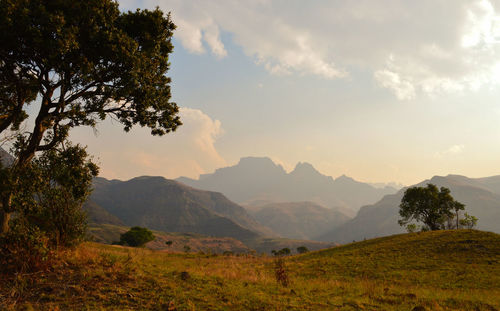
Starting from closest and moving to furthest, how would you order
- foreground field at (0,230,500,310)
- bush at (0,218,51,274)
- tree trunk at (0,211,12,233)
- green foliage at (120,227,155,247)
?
foreground field at (0,230,500,310) → bush at (0,218,51,274) → tree trunk at (0,211,12,233) → green foliage at (120,227,155,247)

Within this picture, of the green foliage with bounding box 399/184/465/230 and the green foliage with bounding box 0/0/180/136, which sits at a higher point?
the green foliage with bounding box 0/0/180/136

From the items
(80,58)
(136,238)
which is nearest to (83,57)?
(80,58)

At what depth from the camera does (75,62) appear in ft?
43.4

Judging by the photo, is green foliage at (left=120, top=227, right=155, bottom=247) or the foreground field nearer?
the foreground field

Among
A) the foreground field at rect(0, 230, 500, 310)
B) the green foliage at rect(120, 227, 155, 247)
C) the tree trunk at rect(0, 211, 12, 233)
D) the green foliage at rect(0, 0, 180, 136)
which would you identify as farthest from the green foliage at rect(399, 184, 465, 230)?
the green foliage at rect(120, 227, 155, 247)

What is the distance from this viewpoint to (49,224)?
12234 millimetres

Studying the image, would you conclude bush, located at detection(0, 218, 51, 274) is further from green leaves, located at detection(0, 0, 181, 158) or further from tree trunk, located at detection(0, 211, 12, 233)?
green leaves, located at detection(0, 0, 181, 158)

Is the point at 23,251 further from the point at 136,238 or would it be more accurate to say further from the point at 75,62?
the point at 136,238

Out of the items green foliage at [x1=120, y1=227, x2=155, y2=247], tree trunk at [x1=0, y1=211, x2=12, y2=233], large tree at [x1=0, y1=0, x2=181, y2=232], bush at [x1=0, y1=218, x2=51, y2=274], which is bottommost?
green foliage at [x1=120, y1=227, x2=155, y2=247]

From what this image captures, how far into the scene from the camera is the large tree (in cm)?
1157

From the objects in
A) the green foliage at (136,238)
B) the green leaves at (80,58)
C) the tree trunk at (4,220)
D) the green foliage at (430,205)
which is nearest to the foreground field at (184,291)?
the tree trunk at (4,220)

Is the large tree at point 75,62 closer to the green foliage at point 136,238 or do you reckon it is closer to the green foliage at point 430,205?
the green foliage at point 430,205

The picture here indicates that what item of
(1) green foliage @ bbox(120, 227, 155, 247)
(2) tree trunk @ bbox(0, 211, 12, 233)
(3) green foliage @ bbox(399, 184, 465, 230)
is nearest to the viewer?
(2) tree trunk @ bbox(0, 211, 12, 233)

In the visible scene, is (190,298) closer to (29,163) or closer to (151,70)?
(29,163)
